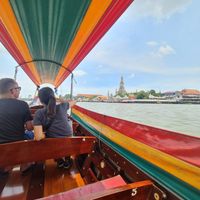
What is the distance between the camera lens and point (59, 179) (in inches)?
78.4

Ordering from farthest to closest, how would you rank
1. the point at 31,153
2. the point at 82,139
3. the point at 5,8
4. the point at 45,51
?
the point at 45,51 < the point at 5,8 < the point at 82,139 < the point at 31,153

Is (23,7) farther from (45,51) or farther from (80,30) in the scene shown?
(45,51)

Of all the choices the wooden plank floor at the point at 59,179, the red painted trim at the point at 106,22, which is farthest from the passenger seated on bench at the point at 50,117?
the red painted trim at the point at 106,22

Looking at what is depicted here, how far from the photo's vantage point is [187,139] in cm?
92

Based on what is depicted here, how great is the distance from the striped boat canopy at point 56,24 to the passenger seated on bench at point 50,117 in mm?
904

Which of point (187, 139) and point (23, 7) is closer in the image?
point (187, 139)

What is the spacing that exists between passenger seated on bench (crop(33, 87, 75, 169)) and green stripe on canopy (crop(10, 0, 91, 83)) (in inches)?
34.7

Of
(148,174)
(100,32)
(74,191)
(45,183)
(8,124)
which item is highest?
(100,32)

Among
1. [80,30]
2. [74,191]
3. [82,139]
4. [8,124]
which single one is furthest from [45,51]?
[74,191]

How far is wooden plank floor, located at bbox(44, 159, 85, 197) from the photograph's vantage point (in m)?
1.79

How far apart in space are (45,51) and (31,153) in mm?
2616

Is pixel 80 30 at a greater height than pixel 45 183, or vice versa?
pixel 80 30

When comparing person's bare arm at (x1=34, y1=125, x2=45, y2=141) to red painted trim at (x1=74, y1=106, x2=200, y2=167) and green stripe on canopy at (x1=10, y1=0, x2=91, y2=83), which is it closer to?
red painted trim at (x1=74, y1=106, x2=200, y2=167)

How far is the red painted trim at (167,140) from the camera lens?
854 mm
